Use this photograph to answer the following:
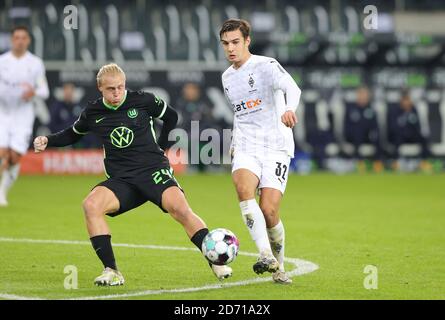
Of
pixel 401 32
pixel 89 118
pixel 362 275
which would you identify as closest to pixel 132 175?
pixel 89 118

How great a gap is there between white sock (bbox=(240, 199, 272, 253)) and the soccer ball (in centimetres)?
23

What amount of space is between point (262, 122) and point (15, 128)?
7.59m

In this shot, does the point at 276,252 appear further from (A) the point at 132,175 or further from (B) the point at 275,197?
(A) the point at 132,175

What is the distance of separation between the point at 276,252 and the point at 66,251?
2.76 m

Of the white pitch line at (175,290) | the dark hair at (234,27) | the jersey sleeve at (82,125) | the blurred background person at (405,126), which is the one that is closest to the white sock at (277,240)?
the white pitch line at (175,290)

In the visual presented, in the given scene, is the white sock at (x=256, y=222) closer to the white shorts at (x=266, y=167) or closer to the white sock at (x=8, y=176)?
the white shorts at (x=266, y=167)

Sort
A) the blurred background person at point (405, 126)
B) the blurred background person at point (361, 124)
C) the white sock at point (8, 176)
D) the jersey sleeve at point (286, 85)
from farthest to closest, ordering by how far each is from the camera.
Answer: the blurred background person at point (405, 126) → the blurred background person at point (361, 124) → the white sock at point (8, 176) → the jersey sleeve at point (286, 85)

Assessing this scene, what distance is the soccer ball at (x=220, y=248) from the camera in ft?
28.2

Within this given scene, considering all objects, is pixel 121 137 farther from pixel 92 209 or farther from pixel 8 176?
pixel 8 176

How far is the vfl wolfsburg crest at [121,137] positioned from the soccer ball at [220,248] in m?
1.15

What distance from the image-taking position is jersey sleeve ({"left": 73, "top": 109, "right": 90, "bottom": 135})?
923cm

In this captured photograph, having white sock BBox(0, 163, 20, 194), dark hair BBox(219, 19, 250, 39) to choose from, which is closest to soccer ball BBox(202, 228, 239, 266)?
dark hair BBox(219, 19, 250, 39)

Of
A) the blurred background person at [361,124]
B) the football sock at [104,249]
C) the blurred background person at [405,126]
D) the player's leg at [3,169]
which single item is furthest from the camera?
the blurred background person at [405,126]

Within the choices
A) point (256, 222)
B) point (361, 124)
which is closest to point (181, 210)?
point (256, 222)
